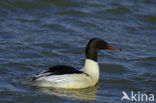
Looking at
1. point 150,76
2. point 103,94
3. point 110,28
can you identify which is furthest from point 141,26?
point 103,94

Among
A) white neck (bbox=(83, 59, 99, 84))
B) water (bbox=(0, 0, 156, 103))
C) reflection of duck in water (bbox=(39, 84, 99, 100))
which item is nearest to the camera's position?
reflection of duck in water (bbox=(39, 84, 99, 100))

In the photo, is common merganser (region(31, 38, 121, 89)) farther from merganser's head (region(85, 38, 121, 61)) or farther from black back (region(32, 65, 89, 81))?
merganser's head (region(85, 38, 121, 61))

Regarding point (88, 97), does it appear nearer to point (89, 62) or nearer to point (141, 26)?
point (89, 62)

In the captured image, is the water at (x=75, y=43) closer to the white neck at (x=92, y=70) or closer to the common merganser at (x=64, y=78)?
the common merganser at (x=64, y=78)

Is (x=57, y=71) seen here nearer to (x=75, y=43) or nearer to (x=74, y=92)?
(x=74, y=92)

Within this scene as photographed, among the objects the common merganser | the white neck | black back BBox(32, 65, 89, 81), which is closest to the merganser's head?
the white neck

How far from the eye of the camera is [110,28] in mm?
17172

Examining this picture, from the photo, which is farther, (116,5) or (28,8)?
(116,5)

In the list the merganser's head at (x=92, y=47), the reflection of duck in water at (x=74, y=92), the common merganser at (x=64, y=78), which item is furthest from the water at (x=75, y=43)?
the merganser's head at (x=92, y=47)

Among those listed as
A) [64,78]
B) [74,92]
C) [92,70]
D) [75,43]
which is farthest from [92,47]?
[75,43]

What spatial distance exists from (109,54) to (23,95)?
16.6 ft

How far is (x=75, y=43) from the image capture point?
1521cm

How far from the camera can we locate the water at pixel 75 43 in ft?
35.8

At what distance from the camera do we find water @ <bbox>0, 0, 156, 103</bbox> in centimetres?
1090
